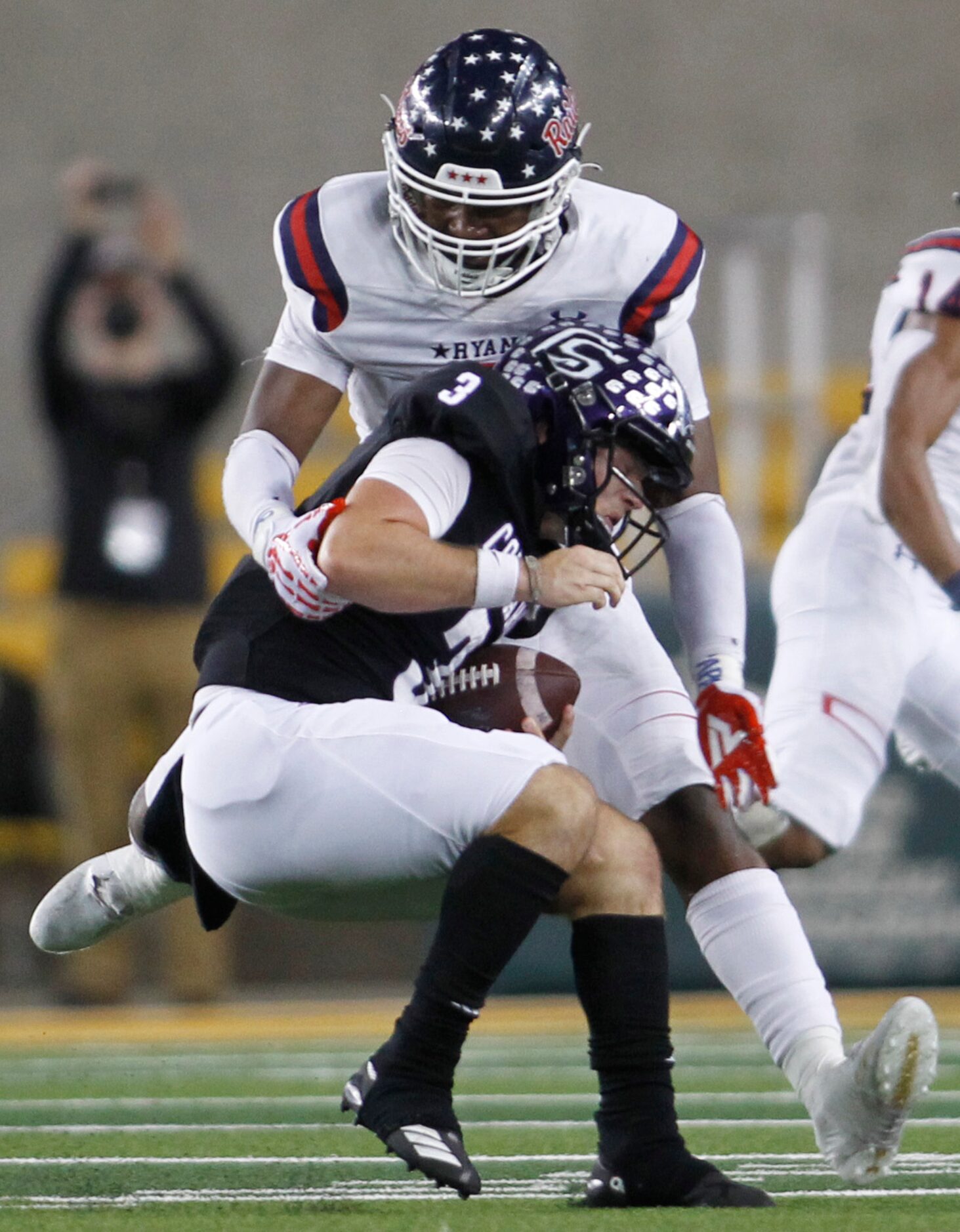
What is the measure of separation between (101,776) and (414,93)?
3.68 meters

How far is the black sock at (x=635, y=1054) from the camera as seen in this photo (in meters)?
2.73

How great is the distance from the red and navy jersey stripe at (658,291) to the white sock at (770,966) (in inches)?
30.8

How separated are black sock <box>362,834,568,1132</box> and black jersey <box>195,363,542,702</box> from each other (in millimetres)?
340

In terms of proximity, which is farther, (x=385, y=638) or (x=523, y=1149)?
(x=523, y=1149)

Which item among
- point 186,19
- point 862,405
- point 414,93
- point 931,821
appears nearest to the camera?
point 414,93

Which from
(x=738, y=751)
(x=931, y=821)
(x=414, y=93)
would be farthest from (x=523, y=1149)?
(x=931, y=821)

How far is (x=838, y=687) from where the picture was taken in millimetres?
4234

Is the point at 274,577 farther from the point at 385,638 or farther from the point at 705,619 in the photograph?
the point at 705,619

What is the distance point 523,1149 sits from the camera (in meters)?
3.52

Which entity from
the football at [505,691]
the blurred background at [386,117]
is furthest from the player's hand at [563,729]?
the blurred background at [386,117]

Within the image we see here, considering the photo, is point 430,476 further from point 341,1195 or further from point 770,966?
point 341,1195

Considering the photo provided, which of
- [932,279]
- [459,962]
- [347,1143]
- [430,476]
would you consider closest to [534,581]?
[430,476]

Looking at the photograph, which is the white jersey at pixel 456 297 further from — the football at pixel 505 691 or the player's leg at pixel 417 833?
the player's leg at pixel 417 833

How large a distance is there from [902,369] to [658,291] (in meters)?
1.07
